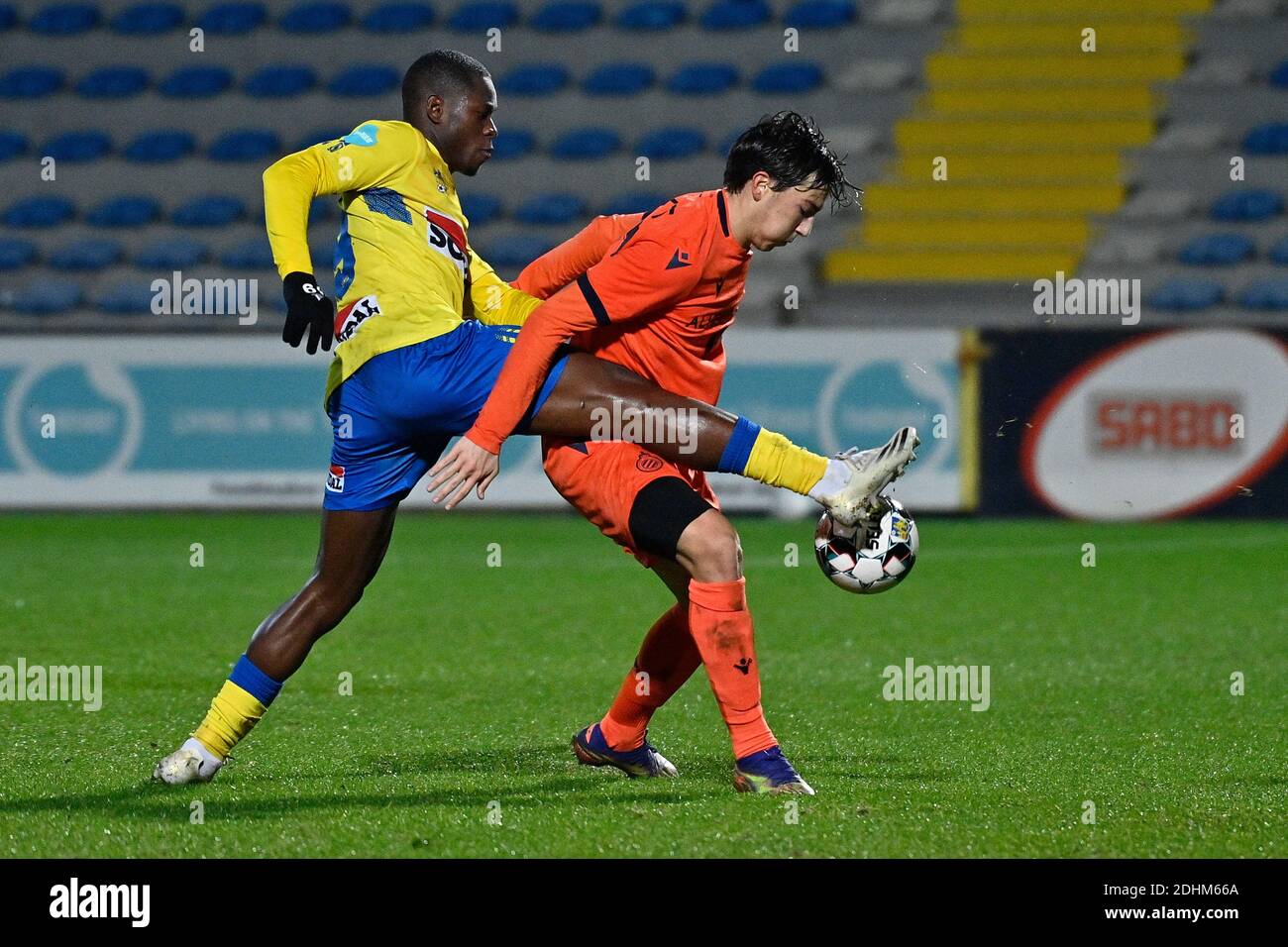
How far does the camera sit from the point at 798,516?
12930 millimetres

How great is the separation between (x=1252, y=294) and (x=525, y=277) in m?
11.2

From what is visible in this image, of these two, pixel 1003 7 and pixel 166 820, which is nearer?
pixel 166 820

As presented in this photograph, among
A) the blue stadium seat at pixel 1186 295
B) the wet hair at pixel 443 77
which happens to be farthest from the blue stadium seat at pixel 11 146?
the wet hair at pixel 443 77

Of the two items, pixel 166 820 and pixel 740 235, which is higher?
pixel 740 235

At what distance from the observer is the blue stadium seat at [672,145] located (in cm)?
1634

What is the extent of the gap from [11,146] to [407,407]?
14.8 m

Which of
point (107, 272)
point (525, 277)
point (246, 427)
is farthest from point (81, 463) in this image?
point (525, 277)

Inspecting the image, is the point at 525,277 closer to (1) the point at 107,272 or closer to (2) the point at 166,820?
(2) the point at 166,820

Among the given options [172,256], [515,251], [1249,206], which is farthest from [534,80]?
[1249,206]

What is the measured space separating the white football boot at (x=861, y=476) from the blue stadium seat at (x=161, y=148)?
47.4 feet

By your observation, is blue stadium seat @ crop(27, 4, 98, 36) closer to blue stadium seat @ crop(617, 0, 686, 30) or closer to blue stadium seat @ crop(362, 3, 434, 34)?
blue stadium seat @ crop(362, 3, 434, 34)

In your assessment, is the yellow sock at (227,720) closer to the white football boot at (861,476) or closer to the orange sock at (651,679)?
the orange sock at (651,679)

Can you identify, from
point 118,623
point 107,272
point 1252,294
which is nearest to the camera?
point 118,623

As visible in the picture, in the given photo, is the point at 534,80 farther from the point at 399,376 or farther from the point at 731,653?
the point at 731,653
